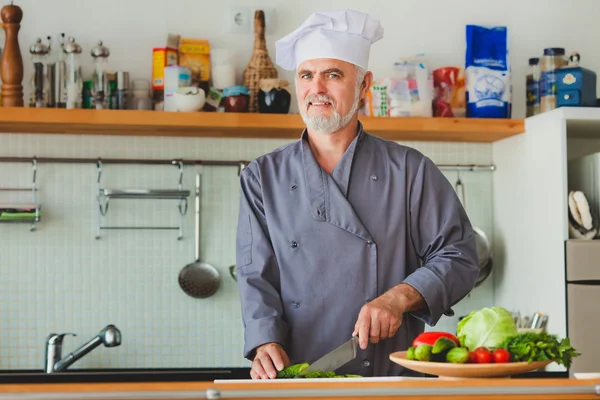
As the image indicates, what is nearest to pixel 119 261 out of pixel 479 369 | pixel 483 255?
pixel 483 255

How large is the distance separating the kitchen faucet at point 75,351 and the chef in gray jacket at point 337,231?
3.81ft

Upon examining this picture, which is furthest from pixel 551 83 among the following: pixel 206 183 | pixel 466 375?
pixel 466 375

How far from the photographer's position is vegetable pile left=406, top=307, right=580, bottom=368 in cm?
125

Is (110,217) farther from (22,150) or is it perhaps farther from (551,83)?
(551,83)

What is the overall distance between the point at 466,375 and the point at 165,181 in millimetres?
2085

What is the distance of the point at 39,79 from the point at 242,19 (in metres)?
0.72

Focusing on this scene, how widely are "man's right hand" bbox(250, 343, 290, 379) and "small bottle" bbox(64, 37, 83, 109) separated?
1482 mm

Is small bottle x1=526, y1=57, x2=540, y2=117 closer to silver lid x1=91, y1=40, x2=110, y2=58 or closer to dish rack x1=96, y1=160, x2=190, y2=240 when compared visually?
dish rack x1=96, y1=160, x2=190, y2=240

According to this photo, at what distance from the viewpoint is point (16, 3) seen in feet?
Result: 10.1

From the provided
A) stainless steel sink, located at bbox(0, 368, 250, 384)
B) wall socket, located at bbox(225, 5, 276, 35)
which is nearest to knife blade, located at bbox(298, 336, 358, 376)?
stainless steel sink, located at bbox(0, 368, 250, 384)

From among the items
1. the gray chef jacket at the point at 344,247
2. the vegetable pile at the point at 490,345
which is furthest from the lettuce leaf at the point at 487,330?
→ the gray chef jacket at the point at 344,247

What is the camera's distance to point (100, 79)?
298cm

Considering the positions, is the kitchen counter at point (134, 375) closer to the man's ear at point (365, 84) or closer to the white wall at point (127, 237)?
the white wall at point (127, 237)

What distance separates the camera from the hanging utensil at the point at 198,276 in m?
3.14
